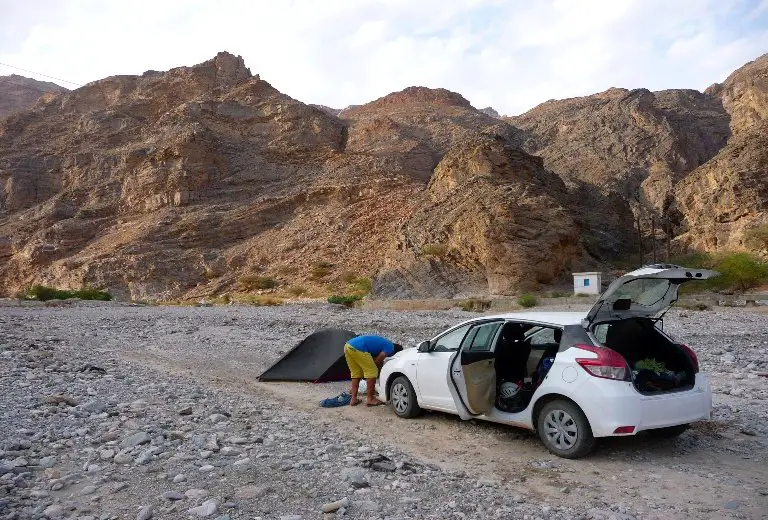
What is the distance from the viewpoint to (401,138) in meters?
90.2

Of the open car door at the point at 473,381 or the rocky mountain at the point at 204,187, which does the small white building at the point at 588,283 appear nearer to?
the rocky mountain at the point at 204,187

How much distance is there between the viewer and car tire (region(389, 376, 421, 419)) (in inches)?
319

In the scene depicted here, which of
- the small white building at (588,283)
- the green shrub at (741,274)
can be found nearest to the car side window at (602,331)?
the small white building at (588,283)

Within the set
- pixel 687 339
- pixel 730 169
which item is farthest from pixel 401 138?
pixel 687 339

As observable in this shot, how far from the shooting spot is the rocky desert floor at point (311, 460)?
4906 mm

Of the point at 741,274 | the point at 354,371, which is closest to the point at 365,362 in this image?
the point at 354,371

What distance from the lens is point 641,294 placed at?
6680mm

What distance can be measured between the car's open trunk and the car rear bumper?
0.32 m

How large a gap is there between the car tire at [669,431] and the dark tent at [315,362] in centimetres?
→ 582

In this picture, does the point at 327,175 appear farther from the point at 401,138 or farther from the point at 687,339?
the point at 687,339

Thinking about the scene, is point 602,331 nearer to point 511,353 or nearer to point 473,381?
point 511,353

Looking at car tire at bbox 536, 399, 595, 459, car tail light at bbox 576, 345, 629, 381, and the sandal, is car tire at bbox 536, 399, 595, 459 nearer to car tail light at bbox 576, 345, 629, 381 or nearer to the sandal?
car tail light at bbox 576, 345, 629, 381

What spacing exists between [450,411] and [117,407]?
4264 millimetres

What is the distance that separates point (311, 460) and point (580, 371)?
2703 millimetres
